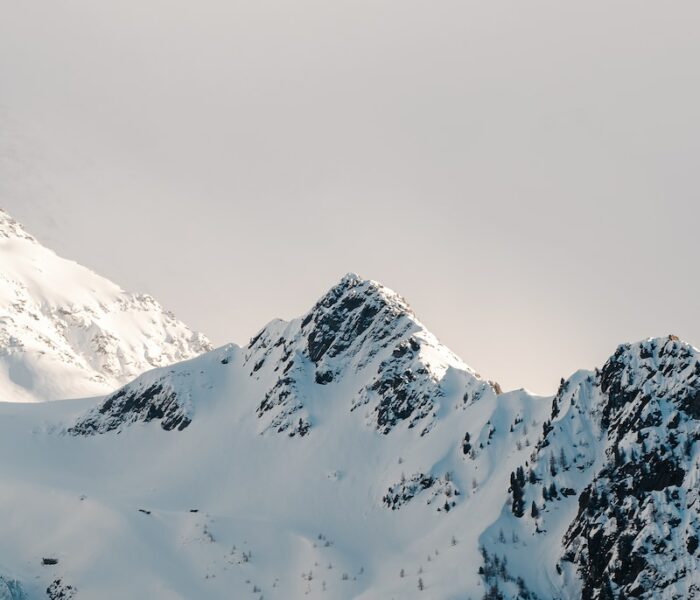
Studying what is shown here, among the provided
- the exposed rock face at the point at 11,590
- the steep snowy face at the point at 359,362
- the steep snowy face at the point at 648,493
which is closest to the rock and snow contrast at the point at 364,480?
the steep snowy face at the point at 648,493

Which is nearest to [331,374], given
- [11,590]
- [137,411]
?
[137,411]

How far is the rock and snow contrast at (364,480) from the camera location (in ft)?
203

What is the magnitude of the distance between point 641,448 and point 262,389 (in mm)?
62019

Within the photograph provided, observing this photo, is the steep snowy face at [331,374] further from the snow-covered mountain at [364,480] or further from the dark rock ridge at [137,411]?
the snow-covered mountain at [364,480]

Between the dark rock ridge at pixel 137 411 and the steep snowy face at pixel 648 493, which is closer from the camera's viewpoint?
the steep snowy face at pixel 648 493

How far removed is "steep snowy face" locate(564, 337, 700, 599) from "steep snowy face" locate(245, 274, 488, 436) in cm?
2907

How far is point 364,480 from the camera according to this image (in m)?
88.8

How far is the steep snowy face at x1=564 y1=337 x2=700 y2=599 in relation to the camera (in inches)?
2212

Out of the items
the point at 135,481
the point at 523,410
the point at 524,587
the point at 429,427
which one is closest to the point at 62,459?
the point at 135,481

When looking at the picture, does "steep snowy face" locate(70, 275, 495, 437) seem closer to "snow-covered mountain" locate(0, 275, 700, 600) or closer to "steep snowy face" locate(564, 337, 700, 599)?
"snow-covered mountain" locate(0, 275, 700, 600)

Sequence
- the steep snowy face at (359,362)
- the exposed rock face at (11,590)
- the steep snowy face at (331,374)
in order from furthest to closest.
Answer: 1. the steep snowy face at (331,374)
2. the steep snowy face at (359,362)
3. the exposed rock face at (11,590)

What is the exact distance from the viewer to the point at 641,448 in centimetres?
6278

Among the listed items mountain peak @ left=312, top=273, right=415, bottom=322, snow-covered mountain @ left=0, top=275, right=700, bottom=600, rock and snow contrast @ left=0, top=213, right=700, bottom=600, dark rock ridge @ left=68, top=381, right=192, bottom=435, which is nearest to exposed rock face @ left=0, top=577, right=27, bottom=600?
rock and snow contrast @ left=0, top=213, right=700, bottom=600

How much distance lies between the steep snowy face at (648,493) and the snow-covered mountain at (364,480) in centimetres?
15
